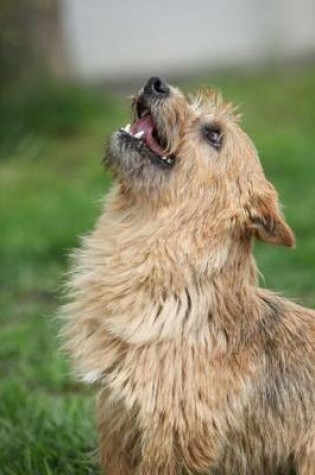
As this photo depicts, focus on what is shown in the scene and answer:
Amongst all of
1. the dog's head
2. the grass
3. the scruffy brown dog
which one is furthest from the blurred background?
the dog's head

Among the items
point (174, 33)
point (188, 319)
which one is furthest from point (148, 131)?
point (174, 33)

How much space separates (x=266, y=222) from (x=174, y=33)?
10915mm

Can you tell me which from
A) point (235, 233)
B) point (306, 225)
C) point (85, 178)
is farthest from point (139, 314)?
point (85, 178)

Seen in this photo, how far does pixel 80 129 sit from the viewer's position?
1202 centimetres

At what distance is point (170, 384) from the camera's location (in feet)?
14.2

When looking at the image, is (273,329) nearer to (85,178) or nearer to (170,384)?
(170,384)

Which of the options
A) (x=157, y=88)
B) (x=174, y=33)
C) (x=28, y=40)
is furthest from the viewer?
Answer: (x=174, y=33)

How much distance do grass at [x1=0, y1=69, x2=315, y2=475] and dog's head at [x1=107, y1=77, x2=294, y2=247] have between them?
133 cm

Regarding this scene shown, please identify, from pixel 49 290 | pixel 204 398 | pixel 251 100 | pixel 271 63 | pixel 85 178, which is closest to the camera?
pixel 204 398

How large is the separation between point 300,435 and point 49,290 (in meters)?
3.36

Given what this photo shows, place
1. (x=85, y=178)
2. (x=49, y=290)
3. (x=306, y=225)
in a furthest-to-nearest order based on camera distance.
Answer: (x=85, y=178), (x=306, y=225), (x=49, y=290)

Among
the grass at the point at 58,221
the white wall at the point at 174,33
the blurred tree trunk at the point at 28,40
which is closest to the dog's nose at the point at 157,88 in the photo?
the grass at the point at 58,221

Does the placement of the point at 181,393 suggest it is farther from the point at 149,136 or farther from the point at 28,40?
the point at 28,40

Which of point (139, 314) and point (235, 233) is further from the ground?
point (235, 233)
